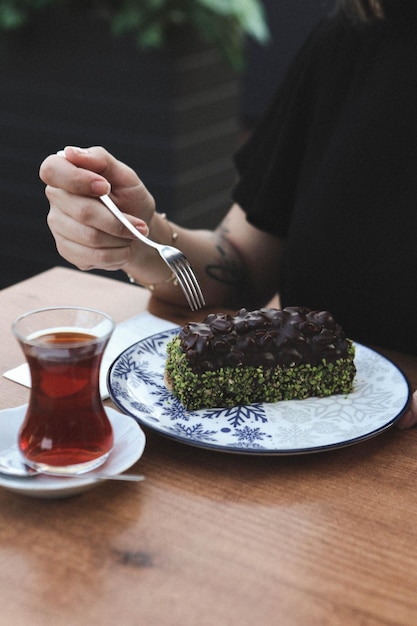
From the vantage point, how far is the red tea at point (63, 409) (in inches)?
30.4

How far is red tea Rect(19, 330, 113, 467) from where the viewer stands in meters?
0.77

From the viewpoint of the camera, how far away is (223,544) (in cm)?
72

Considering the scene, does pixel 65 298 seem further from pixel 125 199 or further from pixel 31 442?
pixel 31 442

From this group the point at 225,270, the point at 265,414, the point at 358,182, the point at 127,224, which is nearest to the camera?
the point at 265,414

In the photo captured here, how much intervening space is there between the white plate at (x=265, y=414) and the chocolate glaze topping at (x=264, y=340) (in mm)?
59

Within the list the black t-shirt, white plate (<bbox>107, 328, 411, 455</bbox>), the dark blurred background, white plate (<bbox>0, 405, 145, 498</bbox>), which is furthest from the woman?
the dark blurred background

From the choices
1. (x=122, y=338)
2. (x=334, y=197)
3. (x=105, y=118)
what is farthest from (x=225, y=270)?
(x=105, y=118)

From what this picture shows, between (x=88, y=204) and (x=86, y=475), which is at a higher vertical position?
(x=88, y=204)

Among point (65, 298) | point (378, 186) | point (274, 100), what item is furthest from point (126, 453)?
point (274, 100)

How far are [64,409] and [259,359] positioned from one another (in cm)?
29

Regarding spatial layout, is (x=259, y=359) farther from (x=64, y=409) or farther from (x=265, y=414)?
(x=64, y=409)

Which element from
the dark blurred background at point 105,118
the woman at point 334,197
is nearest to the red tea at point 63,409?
the woman at point 334,197

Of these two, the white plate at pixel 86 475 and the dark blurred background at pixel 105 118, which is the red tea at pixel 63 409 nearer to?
the white plate at pixel 86 475

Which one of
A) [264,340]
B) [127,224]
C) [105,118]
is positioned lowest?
[105,118]
